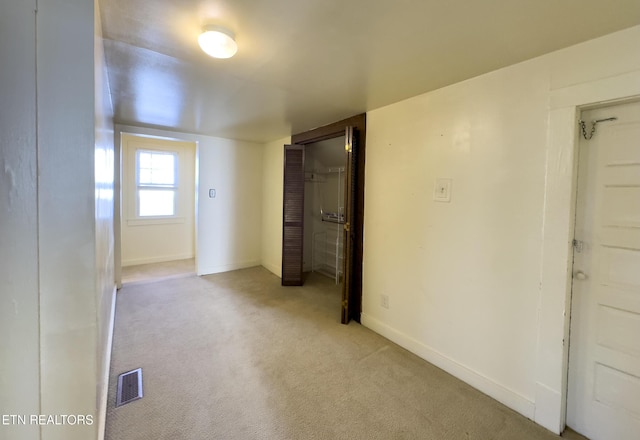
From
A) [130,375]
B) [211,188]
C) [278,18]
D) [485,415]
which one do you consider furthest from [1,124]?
[211,188]

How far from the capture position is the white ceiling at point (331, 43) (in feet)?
4.12

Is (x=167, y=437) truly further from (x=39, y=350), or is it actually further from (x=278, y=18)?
(x=278, y=18)

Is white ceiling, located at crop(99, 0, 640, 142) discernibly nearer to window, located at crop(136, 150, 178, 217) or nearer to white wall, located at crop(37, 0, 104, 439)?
white wall, located at crop(37, 0, 104, 439)

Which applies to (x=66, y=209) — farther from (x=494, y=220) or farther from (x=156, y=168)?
(x=156, y=168)

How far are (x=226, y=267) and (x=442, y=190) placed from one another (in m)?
3.73

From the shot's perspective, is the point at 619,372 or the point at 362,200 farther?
the point at 362,200

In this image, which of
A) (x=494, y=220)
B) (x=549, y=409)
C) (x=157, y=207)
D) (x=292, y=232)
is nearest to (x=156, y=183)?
(x=157, y=207)

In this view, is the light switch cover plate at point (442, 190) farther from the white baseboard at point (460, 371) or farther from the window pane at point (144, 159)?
the window pane at point (144, 159)

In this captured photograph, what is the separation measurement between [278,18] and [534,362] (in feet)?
7.96

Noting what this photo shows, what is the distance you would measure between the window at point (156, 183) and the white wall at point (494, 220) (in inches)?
168

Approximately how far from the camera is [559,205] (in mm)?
1567

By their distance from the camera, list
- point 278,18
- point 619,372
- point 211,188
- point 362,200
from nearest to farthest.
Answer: point 278,18 < point 619,372 < point 362,200 < point 211,188

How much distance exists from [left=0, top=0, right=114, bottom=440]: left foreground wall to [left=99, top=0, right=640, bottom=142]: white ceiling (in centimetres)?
45

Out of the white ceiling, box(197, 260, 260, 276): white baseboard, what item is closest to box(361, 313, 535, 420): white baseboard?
the white ceiling
